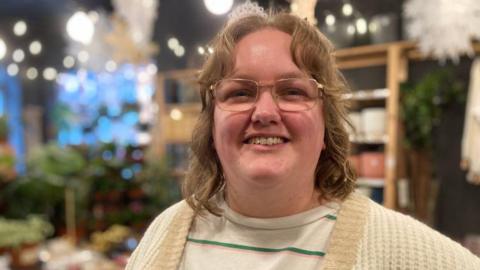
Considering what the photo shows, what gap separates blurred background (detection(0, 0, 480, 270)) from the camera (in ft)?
9.24

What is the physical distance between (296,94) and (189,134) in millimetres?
2020

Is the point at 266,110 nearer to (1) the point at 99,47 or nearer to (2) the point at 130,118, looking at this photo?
(1) the point at 99,47

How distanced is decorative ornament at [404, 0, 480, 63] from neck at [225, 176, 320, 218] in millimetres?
1821

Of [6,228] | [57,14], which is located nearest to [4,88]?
[57,14]

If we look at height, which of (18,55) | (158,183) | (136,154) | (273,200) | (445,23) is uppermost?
(18,55)

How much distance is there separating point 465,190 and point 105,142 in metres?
3.43

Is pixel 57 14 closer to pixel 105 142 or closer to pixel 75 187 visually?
pixel 105 142

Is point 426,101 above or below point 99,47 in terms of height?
below

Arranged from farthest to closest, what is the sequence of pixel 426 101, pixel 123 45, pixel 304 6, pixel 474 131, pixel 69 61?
1. pixel 69 61
2. pixel 123 45
3. pixel 426 101
4. pixel 474 131
5. pixel 304 6

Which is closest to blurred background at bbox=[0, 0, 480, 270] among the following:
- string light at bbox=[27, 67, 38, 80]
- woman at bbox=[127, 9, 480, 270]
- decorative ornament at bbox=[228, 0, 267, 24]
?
decorative ornament at bbox=[228, 0, 267, 24]

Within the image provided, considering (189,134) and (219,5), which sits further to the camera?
(189,134)

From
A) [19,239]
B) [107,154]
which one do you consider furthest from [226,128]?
[107,154]

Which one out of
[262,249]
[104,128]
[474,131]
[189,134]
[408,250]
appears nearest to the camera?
[408,250]

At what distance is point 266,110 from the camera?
98 cm
